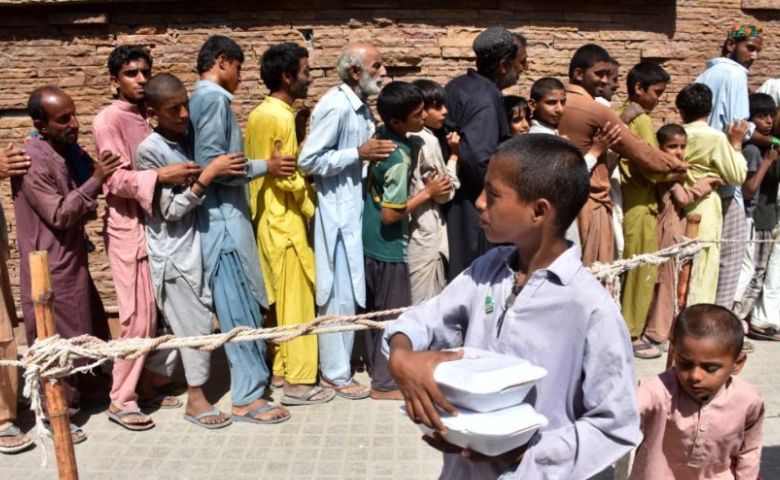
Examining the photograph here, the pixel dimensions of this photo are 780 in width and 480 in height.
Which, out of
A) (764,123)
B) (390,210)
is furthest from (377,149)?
(764,123)

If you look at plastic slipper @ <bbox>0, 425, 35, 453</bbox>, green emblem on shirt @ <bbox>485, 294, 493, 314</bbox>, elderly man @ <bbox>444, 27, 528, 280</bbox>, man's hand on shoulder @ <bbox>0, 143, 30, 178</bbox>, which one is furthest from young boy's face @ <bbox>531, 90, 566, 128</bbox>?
plastic slipper @ <bbox>0, 425, 35, 453</bbox>

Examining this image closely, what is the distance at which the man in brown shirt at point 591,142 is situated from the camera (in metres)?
4.39

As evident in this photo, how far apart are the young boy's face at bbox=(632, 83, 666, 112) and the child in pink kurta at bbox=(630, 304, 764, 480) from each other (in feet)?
8.82

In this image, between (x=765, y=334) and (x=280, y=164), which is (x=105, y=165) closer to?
(x=280, y=164)

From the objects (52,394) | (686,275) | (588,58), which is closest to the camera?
(52,394)

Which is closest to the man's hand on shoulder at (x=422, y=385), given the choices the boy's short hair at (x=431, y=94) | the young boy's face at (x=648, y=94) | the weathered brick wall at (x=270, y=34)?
the boy's short hair at (x=431, y=94)

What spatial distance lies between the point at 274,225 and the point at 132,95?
3.74 feet

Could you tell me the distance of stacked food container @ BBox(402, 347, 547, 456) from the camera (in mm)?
1487

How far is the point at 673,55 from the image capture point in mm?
6027

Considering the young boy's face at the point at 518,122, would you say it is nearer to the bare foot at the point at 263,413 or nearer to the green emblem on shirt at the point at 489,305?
the bare foot at the point at 263,413

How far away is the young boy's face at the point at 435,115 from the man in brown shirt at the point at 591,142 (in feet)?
2.59

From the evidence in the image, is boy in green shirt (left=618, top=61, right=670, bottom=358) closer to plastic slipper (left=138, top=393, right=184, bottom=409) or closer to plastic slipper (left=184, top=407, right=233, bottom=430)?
plastic slipper (left=184, top=407, right=233, bottom=430)

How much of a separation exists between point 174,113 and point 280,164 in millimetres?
669

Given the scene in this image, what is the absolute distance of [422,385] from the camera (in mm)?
1570
